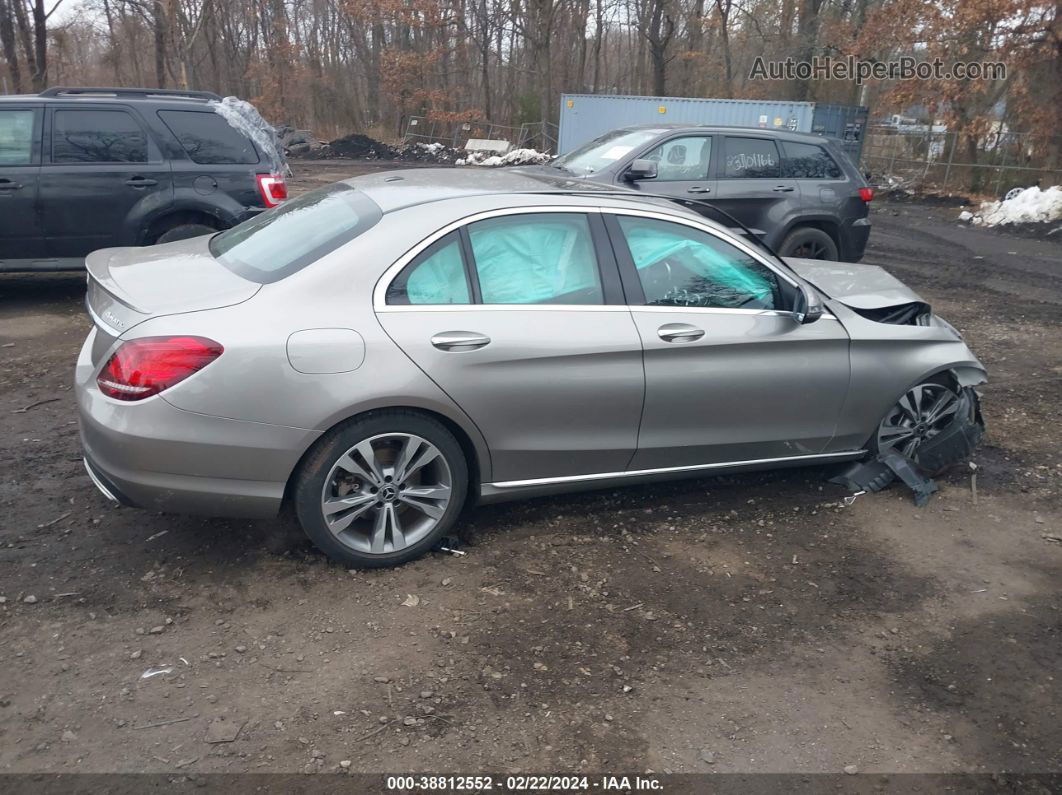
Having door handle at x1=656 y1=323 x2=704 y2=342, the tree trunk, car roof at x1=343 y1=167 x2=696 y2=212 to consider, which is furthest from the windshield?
the tree trunk

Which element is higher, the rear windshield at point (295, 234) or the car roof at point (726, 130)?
the car roof at point (726, 130)

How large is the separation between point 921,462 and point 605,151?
5281mm

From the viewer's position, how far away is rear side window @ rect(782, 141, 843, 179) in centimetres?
941

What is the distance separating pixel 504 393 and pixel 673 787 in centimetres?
177

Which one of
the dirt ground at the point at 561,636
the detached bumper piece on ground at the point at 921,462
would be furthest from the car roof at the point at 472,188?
the detached bumper piece on ground at the point at 921,462

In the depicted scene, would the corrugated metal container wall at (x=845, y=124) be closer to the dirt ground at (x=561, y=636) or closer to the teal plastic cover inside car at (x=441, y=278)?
the dirt ground at (x=561, y=636)

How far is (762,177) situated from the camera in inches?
366

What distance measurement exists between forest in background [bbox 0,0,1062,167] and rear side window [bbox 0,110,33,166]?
21.0 meters

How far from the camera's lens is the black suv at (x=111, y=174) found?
7.77 m

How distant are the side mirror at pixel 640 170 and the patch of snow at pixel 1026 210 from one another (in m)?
12.1

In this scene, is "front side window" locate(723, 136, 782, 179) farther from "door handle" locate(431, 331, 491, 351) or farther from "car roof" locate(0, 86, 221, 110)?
"door handle" locate(431, 331, 491, 351)

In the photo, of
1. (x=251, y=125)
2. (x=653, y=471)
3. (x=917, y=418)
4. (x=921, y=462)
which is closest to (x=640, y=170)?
(x=251, y=125)

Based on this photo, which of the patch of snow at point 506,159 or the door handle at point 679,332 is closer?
the door handle at point 679,332

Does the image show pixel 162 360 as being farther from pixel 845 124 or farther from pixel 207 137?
pixel 845 124
